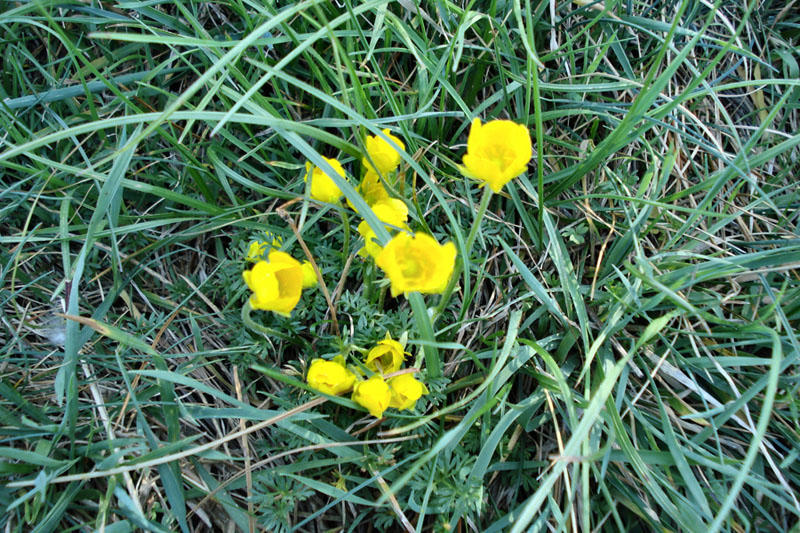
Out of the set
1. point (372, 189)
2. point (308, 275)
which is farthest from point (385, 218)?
point (308, 275)

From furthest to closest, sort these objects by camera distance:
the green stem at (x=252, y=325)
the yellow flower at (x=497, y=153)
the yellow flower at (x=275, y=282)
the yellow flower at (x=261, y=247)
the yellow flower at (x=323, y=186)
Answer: the yellow flower at (x=261, y=247) < the yellow flower at (x=323, y=186) < the green stem at (x=252, y=325) < the yellow flower at (x=275, y=282) < the yellow flower at (x=497, y=153)

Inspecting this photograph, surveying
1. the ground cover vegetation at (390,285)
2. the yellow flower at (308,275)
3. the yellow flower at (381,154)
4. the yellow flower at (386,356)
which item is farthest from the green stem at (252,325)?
the yellow flower at (381,154)

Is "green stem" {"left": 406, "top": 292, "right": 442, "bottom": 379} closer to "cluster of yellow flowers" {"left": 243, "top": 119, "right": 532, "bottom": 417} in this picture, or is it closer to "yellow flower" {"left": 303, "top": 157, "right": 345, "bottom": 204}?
"cluster of yellow flowers" {"left": 243, "top": 119, "right": 532, "bottom": 417}

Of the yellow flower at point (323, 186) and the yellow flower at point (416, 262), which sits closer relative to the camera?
the yellow flower at point (416, 262)

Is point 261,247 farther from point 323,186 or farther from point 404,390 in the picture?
point 404,390

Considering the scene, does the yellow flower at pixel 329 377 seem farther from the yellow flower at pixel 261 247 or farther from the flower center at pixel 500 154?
the flower center at pixel 500 154

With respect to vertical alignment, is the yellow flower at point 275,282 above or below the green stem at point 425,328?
above
